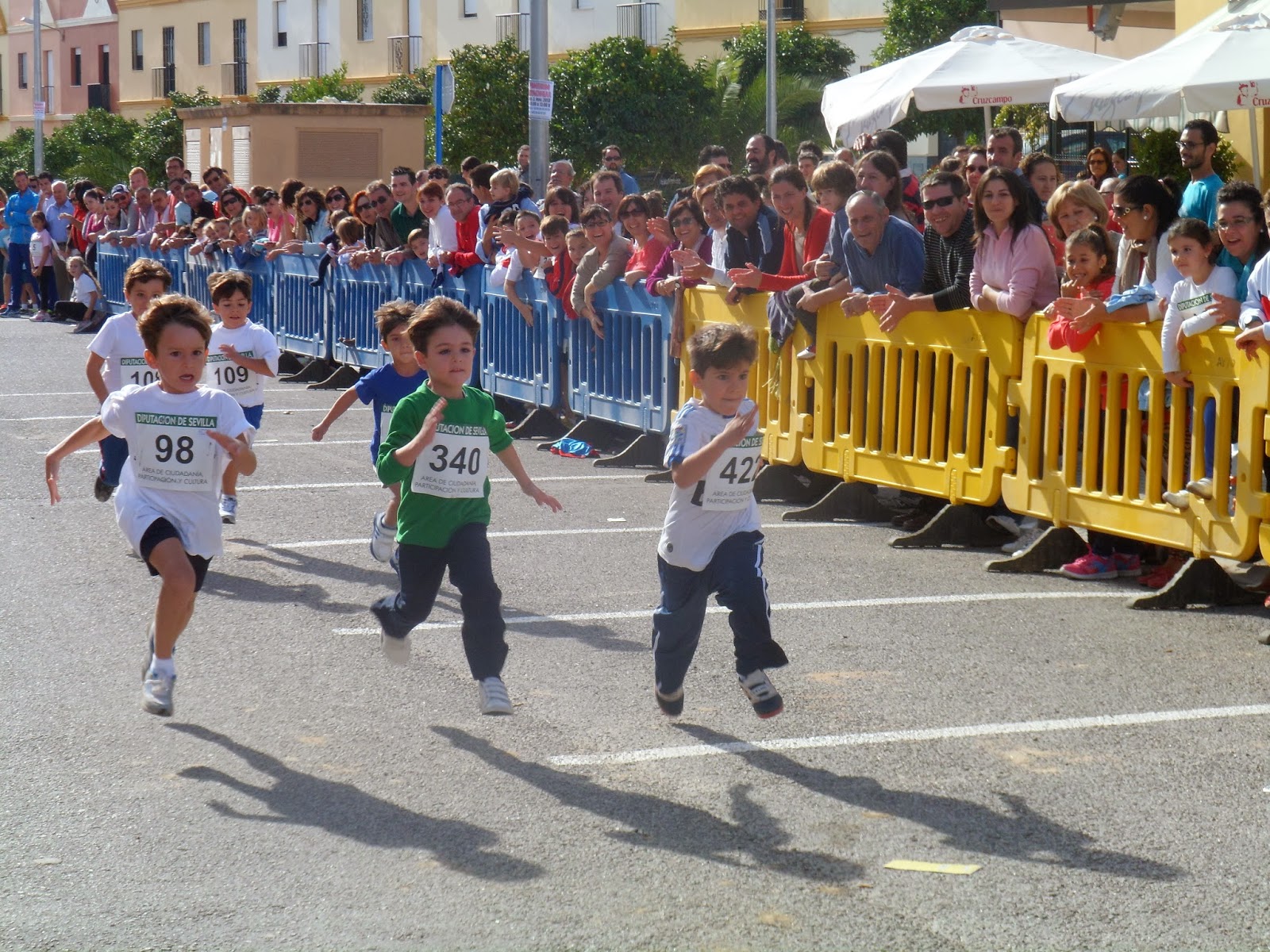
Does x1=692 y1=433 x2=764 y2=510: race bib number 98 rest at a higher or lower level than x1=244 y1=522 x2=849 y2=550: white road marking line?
higher

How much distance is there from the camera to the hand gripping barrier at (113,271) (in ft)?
83.8

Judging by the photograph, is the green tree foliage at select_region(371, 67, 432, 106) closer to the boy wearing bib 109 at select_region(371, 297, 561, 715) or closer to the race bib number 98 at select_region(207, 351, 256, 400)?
the race bib number 98 at select_region(207, 351, 256, 400)

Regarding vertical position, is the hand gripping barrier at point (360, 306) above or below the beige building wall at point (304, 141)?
below

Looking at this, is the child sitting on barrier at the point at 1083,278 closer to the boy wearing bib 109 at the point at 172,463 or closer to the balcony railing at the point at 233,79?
the boy wearing bib 109 at the point at 172,463

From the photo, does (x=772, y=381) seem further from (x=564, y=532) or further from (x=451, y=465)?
(x=451, y=465)

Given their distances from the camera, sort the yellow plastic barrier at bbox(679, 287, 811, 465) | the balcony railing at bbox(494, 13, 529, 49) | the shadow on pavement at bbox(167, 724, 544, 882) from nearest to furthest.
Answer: the shadow on pavement at bbox(167, 724, 544, 882)
the yellow plastic barrier at bbox(679, 287, 811, 465)
the balcony railing at bbox(494, 13, 529, 49)

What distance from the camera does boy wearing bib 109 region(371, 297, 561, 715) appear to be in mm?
6203

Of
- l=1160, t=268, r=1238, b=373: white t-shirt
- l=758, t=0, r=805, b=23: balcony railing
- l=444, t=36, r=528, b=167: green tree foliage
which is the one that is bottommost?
l=1160, t=268, r=1238, b=373: white t-shirt

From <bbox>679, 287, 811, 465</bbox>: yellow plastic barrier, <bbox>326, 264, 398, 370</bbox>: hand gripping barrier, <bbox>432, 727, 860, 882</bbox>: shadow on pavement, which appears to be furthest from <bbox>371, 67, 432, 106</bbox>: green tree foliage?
<bbox>432, 727, 860, 882</bbox>: shadow on pavement

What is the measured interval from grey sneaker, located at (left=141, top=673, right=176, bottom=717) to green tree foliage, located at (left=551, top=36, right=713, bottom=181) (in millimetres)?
36221

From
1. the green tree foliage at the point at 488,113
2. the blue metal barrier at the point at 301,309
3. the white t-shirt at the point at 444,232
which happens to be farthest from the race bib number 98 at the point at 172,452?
the green tree foliage at the point at 488,113

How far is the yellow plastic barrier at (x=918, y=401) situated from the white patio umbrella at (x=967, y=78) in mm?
5724

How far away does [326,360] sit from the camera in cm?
1925

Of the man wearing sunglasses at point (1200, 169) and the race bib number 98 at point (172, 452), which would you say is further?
the man wearing sunglasses at point (1200, 169)
